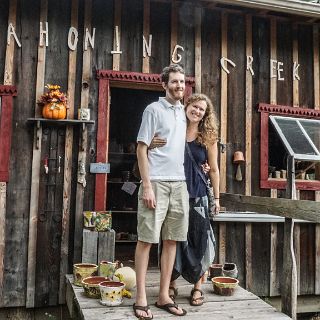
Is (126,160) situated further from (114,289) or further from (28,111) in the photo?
(114,289)

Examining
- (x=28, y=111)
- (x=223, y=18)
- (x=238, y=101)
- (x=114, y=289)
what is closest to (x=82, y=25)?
(x=28, y=111)

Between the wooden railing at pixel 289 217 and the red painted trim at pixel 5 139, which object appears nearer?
the wooden railing at pixel 289 217

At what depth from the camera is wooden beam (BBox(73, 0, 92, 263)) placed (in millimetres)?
5328

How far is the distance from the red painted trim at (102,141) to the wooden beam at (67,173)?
1.17 ft

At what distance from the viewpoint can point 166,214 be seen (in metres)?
3.61

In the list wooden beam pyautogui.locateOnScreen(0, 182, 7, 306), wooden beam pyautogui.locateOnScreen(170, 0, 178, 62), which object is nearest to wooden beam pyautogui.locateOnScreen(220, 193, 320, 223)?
wooden beam pyautogui.locateOnScreen(170, 0, 178, 62)

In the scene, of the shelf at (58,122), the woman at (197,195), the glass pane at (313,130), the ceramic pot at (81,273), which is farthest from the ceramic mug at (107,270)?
the glass pane at (313,130)

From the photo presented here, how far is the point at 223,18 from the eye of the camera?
19.9 feet

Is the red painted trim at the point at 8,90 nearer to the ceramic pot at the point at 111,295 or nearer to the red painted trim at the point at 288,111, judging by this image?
the ceramic pot at the point at 111,295

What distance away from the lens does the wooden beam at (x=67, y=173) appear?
528cm

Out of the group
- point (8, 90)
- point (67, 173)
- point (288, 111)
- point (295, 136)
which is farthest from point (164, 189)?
point (288, 111)

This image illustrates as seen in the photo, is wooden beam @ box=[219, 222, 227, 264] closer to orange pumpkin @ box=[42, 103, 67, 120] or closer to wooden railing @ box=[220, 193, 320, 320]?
wooden railing @ box=[220, 193, 320, 320]

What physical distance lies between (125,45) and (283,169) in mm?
3065

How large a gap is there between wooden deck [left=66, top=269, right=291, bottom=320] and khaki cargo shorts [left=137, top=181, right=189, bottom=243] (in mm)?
701
